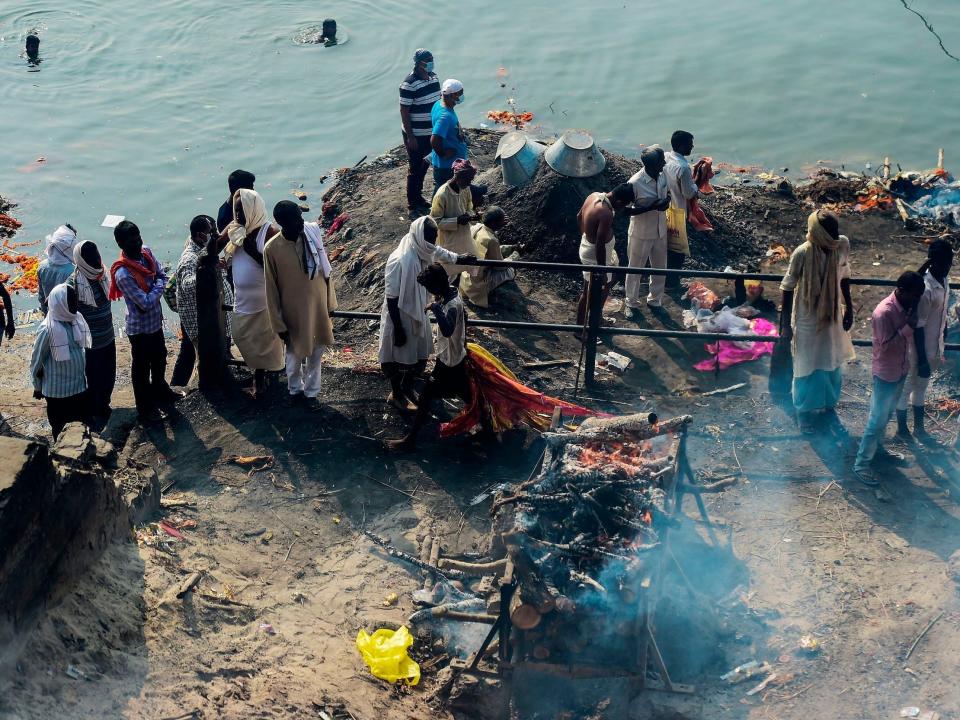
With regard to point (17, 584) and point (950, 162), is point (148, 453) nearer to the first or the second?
point (17, 584)

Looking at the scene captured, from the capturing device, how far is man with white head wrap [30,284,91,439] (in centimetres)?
775

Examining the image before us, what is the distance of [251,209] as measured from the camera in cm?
796

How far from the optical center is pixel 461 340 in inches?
300

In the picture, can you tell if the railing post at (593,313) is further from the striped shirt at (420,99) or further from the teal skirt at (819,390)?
the striped shirt at (420,99)

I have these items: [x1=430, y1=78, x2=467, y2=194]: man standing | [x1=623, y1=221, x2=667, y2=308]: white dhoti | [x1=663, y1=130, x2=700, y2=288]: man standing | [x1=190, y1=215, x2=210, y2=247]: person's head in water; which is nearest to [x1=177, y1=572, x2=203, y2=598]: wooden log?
[x1=190, y1=215, x2=210, y2=247]: person's head in water

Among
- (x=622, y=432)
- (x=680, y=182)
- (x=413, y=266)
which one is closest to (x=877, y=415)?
(x=622, y=432)

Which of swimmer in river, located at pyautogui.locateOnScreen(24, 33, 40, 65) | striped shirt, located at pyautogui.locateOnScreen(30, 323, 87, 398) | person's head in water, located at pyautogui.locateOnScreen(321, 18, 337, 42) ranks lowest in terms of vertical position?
striped shirt, located at pyautogui.locateOnScreen(30, 323, 87, 398)

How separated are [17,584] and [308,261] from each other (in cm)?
340

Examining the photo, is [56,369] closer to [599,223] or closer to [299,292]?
[299,292]

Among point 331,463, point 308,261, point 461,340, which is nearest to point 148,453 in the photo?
point 331,463

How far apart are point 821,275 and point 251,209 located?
14.3 feet

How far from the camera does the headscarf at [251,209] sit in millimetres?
7948

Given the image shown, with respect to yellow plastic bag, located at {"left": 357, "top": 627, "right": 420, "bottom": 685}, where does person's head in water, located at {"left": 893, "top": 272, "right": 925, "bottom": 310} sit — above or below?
above

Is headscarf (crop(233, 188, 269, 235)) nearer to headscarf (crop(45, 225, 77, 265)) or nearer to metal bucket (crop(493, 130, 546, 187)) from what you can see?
headscarf (crop(45, 225, 77, 265))
